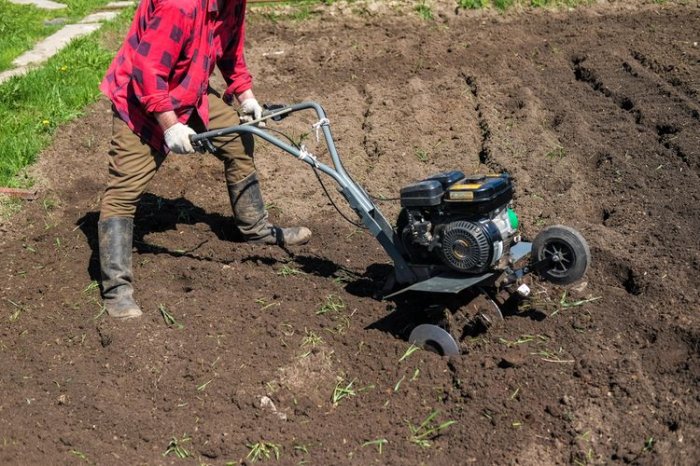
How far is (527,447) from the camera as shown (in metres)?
3.67

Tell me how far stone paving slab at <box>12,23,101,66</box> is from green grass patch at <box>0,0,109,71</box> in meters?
0.09

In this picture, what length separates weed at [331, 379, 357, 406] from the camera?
4.10 m

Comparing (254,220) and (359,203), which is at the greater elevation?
(359,203)

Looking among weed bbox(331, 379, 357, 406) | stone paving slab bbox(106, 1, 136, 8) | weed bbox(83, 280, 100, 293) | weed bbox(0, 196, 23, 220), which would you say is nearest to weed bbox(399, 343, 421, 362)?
weed bbox(331, 379, 357, 406)

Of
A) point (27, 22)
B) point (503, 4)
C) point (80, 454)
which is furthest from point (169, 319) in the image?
point (27, 22)

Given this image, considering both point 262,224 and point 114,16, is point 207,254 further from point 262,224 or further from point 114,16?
point 114,16

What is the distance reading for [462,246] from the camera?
13.4ft

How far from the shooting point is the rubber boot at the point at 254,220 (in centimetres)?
553

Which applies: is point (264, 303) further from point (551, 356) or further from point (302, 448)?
point (551, 356)

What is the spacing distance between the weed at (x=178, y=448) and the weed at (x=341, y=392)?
707 mm

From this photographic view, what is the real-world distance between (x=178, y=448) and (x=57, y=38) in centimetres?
778

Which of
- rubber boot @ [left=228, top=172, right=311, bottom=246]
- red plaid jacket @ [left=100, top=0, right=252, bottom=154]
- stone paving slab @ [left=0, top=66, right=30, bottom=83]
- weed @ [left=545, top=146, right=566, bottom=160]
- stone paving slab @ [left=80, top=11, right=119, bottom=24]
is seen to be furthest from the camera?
stone paving slab @ [left=80, top=11, right=119, bottom=24]

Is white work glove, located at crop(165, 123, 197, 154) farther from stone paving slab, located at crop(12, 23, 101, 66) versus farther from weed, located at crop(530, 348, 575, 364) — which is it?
stone paving slab, located at crop(12, 23, 101, 66)

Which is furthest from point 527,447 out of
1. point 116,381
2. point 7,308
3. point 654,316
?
point 7,308
